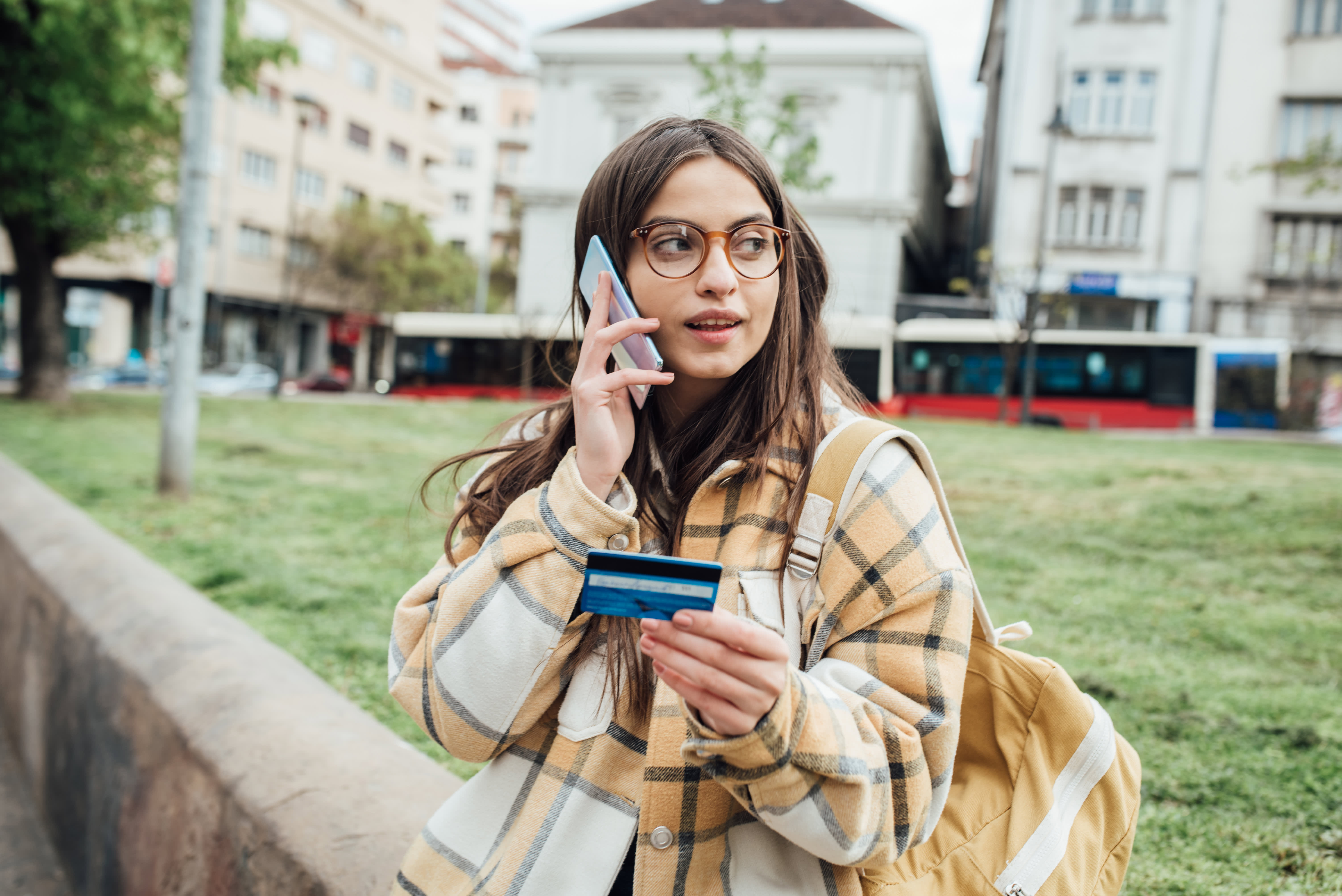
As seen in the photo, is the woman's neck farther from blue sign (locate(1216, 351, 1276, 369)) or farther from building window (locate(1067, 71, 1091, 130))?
building window (locate(1067, 71, 1091, 130))

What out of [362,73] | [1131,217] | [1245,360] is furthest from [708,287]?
[362,73]

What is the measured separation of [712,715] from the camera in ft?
3.51

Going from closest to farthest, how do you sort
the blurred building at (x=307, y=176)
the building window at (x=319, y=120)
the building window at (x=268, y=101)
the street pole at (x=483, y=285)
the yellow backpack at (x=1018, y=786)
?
1. the yellow backpack at (x=1018, y=786)
2. the blurred building at (x=307, y=176)
3. the building window at (x=268, y=101)
4. the building window at (x=319, y=120)
5. the street pole at (x=483, y=285)

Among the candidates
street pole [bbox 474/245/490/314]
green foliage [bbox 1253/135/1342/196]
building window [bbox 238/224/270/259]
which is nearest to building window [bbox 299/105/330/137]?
building window [bbox 238/224/270/259]

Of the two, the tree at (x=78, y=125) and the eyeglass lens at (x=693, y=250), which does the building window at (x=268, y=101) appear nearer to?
the tree at (x=78, y=125)

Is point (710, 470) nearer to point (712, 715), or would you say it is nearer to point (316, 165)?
point (712, 715)

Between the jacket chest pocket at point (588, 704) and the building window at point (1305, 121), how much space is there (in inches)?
1255

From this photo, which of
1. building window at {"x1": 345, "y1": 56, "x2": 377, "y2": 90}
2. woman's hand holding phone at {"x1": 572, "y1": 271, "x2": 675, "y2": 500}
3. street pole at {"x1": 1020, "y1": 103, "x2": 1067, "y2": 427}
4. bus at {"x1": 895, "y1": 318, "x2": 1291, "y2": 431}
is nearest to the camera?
woman's hand holding phone at {"x1": 572, "y1": 271, "x2": 675, "y2": 500}

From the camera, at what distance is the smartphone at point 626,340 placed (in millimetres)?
1396

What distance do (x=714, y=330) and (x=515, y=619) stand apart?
0.50 metres

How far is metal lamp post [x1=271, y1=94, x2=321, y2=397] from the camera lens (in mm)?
32875

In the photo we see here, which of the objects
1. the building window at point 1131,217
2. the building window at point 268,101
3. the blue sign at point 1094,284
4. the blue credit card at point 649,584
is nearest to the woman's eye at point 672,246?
the blue credit card at point 649,584

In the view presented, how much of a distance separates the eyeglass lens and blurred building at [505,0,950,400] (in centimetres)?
2570

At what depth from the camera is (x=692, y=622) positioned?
1.02m
